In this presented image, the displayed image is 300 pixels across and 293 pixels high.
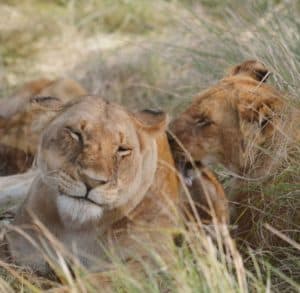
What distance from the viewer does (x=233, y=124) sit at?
515cm

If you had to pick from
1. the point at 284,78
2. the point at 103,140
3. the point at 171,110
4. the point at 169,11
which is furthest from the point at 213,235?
the point at 169,11

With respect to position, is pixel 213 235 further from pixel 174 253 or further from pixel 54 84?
pixel 54 84

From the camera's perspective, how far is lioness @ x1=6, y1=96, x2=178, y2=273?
423 cm

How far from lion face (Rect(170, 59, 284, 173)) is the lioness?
456 mm

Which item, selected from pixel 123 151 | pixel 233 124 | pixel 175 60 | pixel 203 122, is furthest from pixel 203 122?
pixel 175 60

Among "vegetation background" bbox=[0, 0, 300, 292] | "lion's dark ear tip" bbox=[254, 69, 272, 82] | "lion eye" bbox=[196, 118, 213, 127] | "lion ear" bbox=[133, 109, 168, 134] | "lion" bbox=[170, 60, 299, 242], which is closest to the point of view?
"vegetation background" bbox=[0, 0, 300, 292]

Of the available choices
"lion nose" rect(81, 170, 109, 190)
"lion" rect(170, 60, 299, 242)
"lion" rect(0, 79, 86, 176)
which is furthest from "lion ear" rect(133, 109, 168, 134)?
"lion" rect(0, 79, 86, 176)

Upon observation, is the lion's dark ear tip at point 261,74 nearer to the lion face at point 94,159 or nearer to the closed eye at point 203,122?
the closed eye at point 203,122

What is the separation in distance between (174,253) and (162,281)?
11cm

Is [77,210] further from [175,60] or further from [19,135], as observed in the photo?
[175,60]

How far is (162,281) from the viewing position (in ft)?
13.5

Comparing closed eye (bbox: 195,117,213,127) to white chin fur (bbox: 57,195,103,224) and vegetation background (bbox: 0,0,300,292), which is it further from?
white chin fur (bbox: 57,195,103,224)

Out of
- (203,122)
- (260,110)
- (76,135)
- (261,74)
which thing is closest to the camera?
(76,135)

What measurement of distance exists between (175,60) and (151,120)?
2.54 meters
